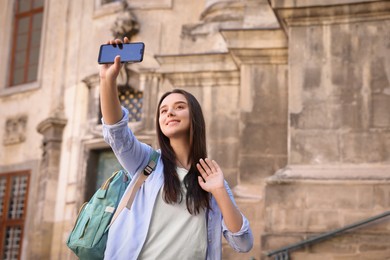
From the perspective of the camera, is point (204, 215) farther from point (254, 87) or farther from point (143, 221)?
point (254, 87)

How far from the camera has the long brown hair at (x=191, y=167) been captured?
127 inches

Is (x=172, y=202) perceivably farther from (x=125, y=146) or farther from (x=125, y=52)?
(x=125, y=52)

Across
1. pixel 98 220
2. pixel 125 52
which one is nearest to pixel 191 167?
pixel 98 220

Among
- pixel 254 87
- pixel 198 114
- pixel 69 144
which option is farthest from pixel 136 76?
pixel 198 114

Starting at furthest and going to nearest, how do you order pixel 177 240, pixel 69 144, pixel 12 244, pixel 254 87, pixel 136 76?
pixel 12 244
pixel 69 144
pixel 136 76
pixel 254 87
pixel 177 240

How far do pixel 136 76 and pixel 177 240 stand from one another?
38.4 feet

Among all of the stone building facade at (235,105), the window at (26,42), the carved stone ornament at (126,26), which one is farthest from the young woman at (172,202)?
the window at (26,42)

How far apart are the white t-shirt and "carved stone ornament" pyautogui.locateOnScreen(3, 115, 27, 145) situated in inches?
583

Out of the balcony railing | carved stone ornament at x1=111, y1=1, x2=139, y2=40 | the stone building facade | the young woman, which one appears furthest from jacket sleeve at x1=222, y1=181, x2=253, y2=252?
carved stone ornament at x1=111, y1=1, x2=139, y2=40

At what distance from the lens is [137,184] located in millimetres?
3322

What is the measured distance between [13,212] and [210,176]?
14839 millimetres

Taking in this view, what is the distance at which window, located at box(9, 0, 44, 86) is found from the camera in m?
18.6

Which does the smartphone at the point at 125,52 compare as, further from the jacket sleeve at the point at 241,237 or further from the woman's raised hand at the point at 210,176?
the jacket sleeve at the point at 241,237

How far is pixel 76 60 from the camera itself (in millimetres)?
16094
